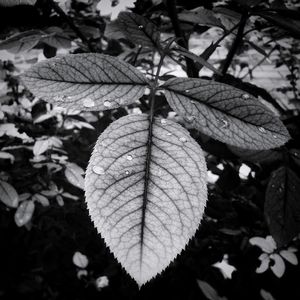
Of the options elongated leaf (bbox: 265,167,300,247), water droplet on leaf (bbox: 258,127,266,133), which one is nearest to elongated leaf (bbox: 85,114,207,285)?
water droplet on leaf (bbox: 258,127,266,133)

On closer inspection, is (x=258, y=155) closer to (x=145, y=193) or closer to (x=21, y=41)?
(x=145, y=193)

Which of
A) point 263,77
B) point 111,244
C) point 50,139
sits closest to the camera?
point 111,244

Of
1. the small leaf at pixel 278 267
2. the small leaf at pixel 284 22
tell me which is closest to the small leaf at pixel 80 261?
the small leaf at pixel 278 267

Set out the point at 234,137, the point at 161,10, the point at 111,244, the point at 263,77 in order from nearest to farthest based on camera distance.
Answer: the point at 111,244 < the point at 234,137 < the point at 161,10 < the point at 263,77

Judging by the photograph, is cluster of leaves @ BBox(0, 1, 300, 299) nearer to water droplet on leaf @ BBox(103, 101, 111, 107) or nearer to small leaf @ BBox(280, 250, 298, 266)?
water droplet on leaf @ BBox(103, 101, 111, 107)

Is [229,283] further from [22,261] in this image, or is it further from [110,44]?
[110,44]

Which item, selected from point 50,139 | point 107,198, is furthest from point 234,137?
point 50,139
